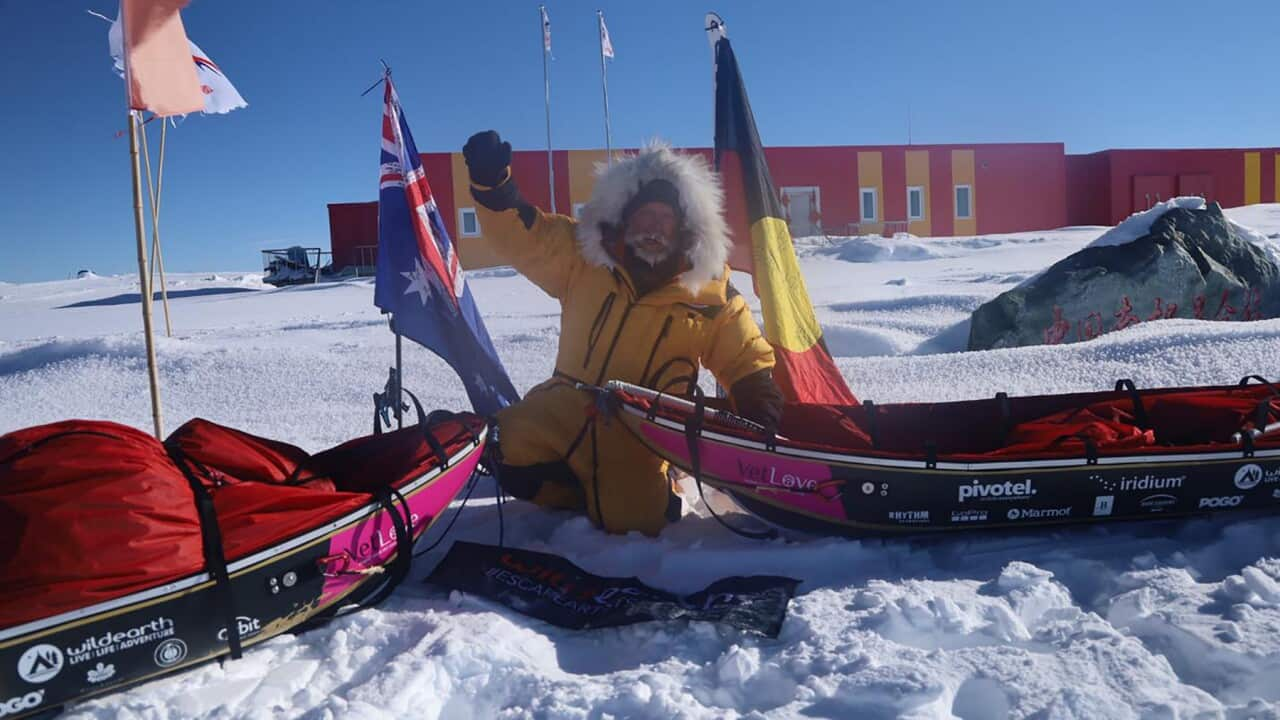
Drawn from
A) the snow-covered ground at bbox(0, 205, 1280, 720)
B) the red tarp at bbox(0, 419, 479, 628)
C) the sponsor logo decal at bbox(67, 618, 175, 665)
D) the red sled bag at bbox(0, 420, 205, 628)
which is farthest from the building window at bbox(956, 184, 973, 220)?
the sponsor logo decal at bbox(67, 618, 175, 665)

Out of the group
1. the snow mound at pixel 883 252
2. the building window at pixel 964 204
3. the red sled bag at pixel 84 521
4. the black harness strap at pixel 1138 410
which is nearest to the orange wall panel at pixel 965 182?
the building window at pixel 964 204

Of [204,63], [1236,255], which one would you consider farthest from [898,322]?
[204,63]

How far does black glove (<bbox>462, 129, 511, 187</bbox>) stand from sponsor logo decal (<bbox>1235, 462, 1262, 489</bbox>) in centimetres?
285

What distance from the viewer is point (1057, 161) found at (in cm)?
2352

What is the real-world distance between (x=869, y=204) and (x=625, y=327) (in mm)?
21017

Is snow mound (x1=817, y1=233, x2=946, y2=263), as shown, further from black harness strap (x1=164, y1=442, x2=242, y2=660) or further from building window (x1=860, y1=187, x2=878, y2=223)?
black harness strap (x1=164, y1=442, x2=242, y2=660)

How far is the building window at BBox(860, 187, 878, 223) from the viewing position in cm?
2244

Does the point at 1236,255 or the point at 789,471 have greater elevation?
the point at 1236,255

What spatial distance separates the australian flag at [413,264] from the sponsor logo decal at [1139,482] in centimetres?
255

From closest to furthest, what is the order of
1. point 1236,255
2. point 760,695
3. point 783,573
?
point 760,695
point 783,573
point 1236,255

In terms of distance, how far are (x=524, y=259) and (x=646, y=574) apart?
4.58ft

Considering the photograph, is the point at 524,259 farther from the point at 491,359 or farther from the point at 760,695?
the point at 760,695

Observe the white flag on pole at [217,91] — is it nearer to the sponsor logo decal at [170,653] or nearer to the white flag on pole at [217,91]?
the white flag on pole at [217,91]

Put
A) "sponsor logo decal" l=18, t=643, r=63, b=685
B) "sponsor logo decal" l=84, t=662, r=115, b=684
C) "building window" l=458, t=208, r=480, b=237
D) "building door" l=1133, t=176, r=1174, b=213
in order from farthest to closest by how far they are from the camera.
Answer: "building door" l=1133, t=176, r=1174, b=213
"building window" l=458, t=208, r=480, b=237
"sponsor logo decal" l=84, t=662, r=115, b=684
"sponsor logo decal" l=18, t=643, r=63, b=685
